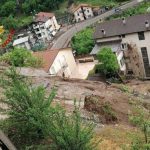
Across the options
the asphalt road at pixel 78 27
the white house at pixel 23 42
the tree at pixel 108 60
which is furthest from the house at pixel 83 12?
the tree at pixel 108 60

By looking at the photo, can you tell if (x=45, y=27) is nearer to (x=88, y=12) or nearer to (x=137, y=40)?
(x=88, y=12)

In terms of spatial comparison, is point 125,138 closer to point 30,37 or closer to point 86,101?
point 86,101

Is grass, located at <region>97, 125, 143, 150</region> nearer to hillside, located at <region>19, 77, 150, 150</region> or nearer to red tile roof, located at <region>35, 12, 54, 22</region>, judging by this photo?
hillside, located at <region>19, 77, 150, 150</region>

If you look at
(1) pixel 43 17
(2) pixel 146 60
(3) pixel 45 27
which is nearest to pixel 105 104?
(2) pixel 146 60

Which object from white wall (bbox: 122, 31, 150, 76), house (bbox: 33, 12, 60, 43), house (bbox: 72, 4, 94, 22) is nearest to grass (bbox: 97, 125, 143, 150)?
white wall (bbox: 122, 31, 150, 76)

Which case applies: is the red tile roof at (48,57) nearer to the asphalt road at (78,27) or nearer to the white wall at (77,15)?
the asphalt road at (78,27)

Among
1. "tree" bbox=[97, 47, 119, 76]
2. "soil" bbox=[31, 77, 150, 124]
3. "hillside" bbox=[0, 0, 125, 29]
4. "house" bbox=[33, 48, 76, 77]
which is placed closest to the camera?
"soil" bbox=[31, 77, 150, 124]
